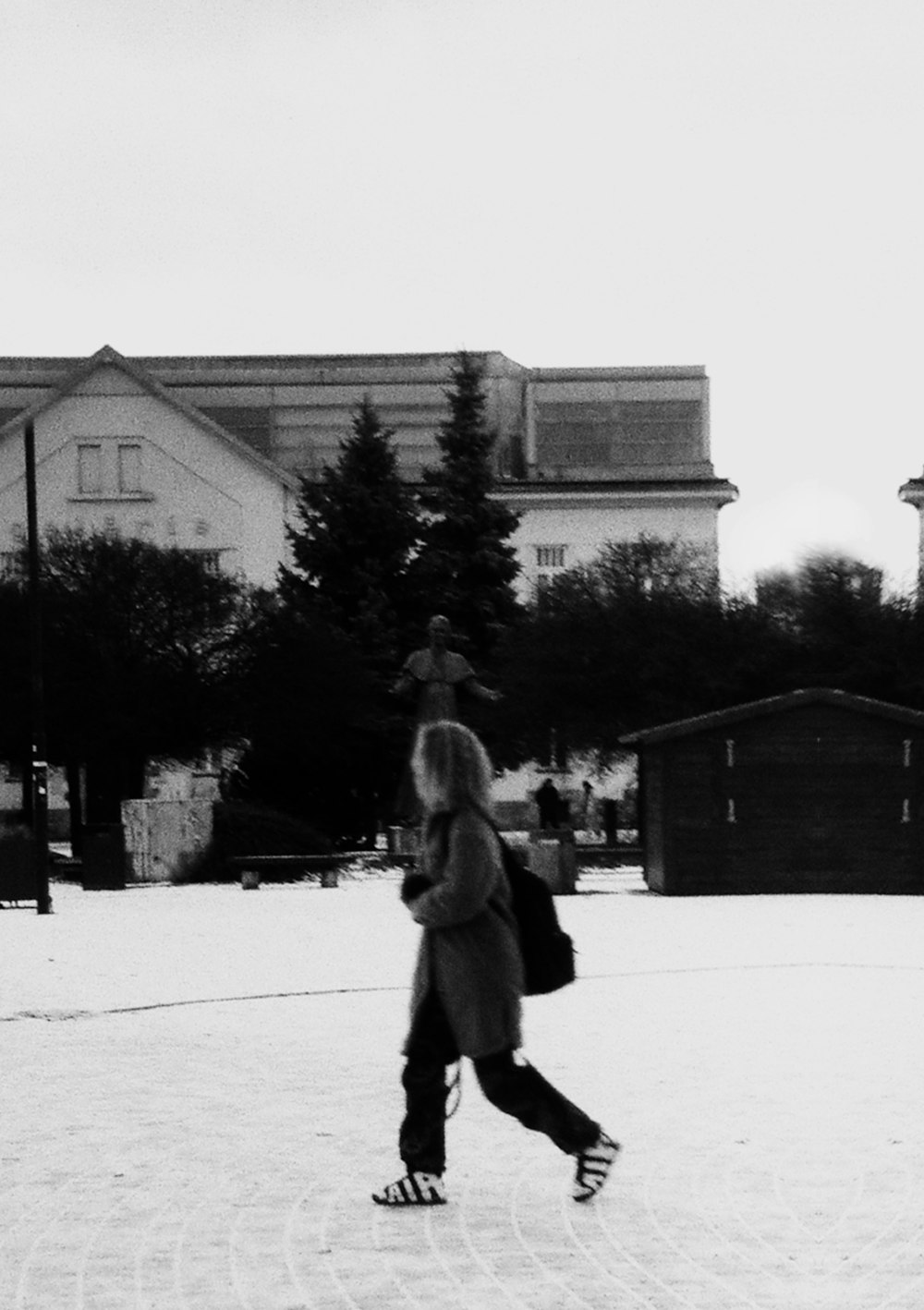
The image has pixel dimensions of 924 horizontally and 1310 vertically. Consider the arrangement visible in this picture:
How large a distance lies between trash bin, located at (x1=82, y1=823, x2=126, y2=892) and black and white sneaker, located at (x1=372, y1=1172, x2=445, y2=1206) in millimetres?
26683

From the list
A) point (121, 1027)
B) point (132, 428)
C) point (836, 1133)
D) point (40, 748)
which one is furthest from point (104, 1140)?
point (132, 428)

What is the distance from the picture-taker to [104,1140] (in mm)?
10227

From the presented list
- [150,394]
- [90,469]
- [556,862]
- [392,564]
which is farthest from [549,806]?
[90,469]

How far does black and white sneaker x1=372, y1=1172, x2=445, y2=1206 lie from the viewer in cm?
843

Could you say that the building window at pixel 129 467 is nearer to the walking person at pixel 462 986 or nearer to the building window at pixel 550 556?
the building window at pixel 550 556

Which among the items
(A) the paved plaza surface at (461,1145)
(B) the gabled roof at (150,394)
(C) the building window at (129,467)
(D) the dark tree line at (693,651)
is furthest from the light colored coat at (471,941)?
(C) the building window at (129,467)

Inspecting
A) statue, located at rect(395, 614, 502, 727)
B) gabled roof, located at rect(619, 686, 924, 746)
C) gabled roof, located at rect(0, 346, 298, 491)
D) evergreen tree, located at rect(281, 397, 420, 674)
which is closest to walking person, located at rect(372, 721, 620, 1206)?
statue, located at rect(395, 614, 502, 727)

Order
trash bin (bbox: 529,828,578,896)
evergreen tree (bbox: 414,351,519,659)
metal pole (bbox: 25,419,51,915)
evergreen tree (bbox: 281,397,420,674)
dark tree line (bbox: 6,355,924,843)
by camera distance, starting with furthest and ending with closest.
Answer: evergreen tree (bbox: 414,351,519,659) < evergreen tree (bbox: 281,397,420,674) < dark tree line (bbox: 6,355,924,843) < trash bin (bbox: 529,828,578,896) < metal pole (bbox: 25,419,51,915)

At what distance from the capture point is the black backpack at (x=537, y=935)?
8.48m

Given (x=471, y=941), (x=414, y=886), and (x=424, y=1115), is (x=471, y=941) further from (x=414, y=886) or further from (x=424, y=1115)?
(x=424, y=1115)

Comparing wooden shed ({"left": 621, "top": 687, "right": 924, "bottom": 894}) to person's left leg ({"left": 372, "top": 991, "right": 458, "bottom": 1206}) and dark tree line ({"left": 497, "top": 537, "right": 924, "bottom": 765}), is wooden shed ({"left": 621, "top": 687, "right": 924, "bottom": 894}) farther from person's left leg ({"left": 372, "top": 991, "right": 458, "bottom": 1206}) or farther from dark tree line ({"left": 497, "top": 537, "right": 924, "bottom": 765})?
person's left leg ({"left": 372, "top": 991, "right": 458, "bottom": 1206})

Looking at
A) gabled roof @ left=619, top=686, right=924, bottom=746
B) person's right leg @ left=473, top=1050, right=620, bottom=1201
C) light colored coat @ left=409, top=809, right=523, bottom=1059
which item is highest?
gabled roof @ left=619, top=686, right=924, bottom=746

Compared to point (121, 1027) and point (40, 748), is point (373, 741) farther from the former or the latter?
point (121, 1027)

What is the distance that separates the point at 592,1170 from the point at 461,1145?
1711 millimetres
